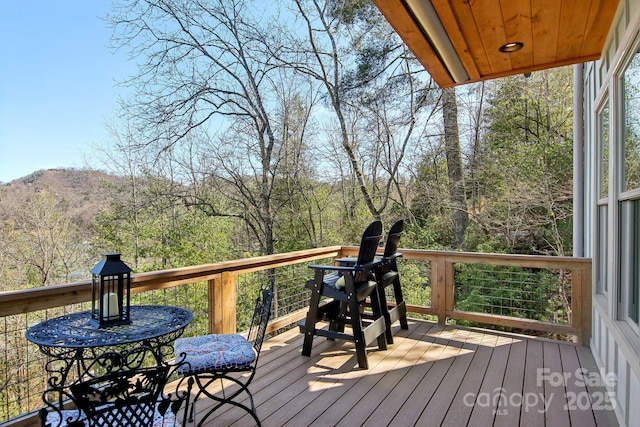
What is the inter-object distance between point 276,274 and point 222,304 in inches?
26.9

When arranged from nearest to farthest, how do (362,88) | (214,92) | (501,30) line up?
(501,30) → (362,88) → (214,92)

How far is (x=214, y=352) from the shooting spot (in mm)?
2148

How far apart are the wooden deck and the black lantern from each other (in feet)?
2.84

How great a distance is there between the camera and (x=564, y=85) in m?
7.45

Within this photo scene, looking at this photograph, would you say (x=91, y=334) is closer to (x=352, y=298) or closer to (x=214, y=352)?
(x=214, y=352)

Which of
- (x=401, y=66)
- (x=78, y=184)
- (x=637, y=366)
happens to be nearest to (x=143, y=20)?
(x=78, y=184)

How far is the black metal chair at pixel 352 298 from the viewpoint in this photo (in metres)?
3.11

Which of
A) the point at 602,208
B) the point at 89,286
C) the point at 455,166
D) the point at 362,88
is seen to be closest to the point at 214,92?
the point at 362,88

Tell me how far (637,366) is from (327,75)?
8942 mm

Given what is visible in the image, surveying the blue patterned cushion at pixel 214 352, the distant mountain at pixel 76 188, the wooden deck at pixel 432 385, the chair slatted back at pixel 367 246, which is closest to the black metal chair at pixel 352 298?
the chair slatted back at pixel 367 246

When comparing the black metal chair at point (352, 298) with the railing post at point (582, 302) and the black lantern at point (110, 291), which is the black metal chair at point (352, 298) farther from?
the railing post at point (582, 302)

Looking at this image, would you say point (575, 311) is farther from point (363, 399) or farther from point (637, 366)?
point (363, 399)

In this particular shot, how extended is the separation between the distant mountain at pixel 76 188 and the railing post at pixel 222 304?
8.11m

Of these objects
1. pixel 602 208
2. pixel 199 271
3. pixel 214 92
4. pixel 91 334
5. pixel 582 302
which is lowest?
pixel 582 302
